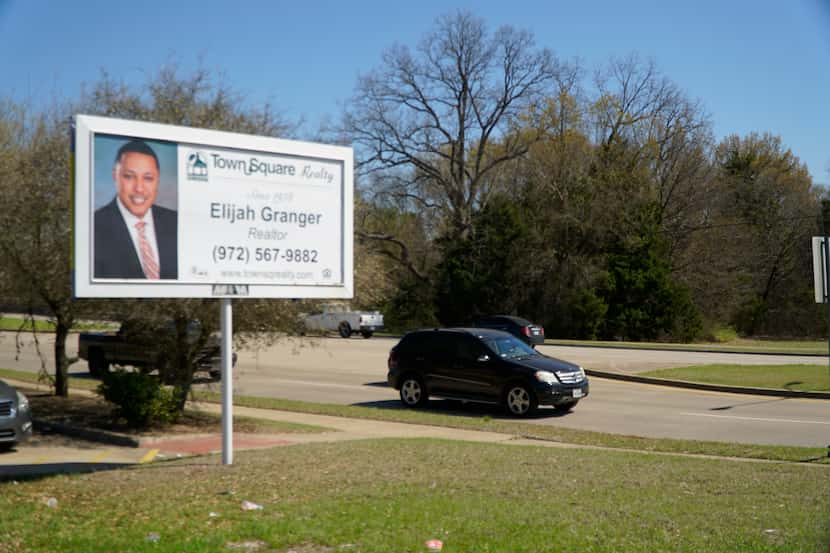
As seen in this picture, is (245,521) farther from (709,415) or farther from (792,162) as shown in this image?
(792,162)

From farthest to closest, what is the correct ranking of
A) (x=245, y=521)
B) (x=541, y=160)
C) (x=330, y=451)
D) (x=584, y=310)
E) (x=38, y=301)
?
(x=541, y=160), (x=584, y=310), (x=38, y=301), (x=330, y=451), (x=245, y=521)

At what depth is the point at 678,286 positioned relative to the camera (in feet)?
154

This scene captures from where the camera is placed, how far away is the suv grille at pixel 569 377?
55.9 feet

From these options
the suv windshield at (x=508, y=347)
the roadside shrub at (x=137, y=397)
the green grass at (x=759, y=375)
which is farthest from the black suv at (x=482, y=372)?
the green grass at (x=759, y=375)

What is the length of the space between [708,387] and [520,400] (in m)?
6.80

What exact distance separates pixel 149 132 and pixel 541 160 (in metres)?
44.9

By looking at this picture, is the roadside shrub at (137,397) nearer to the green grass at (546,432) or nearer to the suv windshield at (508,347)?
the green grass at (546,432)

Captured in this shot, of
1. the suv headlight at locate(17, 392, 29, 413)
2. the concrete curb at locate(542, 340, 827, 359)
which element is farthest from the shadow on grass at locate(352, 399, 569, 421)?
the concrete curb at locate(542, 340, 827, 359)

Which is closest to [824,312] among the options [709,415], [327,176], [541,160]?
[541,160]

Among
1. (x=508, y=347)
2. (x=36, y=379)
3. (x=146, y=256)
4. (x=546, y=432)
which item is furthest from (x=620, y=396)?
(x=36, y=379)

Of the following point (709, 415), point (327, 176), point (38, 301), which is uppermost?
point (327, 176)

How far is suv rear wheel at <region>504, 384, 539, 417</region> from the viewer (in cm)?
1692

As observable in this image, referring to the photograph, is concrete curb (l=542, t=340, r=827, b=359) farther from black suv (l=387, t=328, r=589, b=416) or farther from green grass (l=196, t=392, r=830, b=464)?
green grass (l=196, t=392, r=830, b=464)

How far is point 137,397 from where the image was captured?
45.9ft
